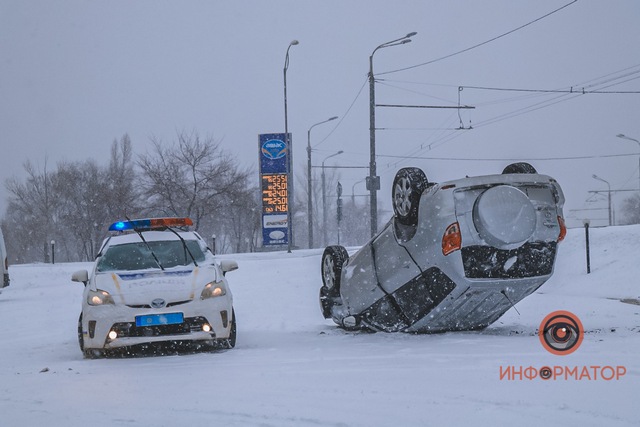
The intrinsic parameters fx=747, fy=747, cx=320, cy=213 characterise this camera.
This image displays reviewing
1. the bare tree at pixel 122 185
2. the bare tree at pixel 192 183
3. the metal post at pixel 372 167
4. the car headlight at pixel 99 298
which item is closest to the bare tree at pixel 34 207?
the bare tree at pixel 122 185

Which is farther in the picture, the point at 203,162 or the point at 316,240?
the point at 316,240

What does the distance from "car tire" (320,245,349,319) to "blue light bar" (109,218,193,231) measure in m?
2.16

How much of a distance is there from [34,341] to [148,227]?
8.13 ft

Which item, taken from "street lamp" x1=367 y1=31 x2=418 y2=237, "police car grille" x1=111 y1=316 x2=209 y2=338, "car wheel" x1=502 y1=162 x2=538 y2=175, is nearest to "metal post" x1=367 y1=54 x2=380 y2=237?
"street lamp" x1=367 y1=31 x2=418 y2=237

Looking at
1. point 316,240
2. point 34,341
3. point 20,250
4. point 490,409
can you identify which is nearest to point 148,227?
point 34,341

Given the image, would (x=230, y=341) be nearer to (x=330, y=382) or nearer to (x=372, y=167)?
(x=330, y=382)

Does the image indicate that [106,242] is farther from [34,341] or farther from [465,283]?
[465,283]

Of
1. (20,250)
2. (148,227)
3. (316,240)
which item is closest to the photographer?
(148,227)

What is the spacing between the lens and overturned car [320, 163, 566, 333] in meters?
7.39

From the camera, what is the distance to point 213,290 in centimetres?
828

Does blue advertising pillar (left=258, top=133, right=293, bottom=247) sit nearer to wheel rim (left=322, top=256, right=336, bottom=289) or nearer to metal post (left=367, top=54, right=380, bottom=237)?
metal post (left=367, top=54, right=380, bottom=237)

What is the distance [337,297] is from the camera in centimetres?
1030

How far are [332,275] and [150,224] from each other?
8.61ft

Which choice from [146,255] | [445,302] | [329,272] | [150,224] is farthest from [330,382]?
[329,272]
